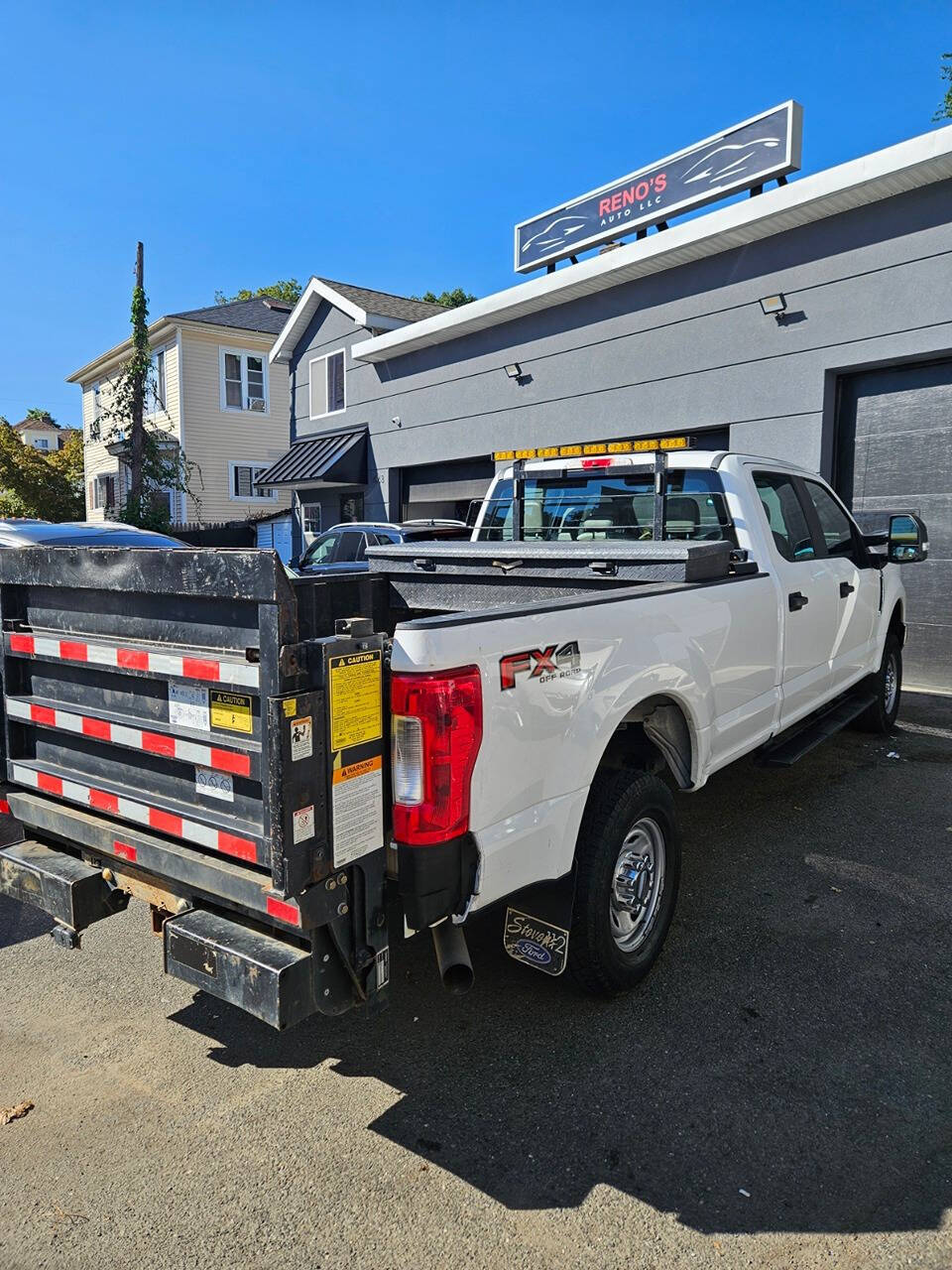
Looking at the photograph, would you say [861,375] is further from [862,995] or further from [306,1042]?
[306,1042]

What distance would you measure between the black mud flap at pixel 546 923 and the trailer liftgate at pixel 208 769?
560 millimetres

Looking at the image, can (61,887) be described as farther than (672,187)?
No

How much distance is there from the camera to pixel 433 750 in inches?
89.6

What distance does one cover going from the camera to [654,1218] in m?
2.28

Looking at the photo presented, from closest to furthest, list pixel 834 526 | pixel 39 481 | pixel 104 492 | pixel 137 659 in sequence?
pixel 137 659 < pixel 834 526 < pixel 104 492 < pixel 39 481

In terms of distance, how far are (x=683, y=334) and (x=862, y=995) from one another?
9568 millimetres

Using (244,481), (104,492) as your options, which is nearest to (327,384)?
(244,481)

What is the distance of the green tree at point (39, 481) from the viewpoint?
3247cm

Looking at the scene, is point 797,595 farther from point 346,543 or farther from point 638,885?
point 346,543

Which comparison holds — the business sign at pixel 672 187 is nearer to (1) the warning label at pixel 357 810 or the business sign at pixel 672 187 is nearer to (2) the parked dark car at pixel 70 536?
(2) the parked dark car at pixel 70 536

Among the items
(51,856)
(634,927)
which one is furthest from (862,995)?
(51,856)

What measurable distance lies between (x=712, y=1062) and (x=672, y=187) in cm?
1117

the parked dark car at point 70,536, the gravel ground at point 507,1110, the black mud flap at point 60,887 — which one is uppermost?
the parked dark car at point 70,536

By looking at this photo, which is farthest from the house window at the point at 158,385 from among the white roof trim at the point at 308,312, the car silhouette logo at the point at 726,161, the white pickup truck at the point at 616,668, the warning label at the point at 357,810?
the warning label at the point at 357,810
